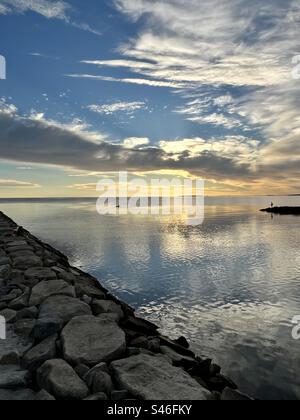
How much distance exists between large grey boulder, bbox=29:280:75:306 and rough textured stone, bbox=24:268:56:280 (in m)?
1.17

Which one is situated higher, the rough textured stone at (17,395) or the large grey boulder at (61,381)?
the large grey boulder at (61,381)

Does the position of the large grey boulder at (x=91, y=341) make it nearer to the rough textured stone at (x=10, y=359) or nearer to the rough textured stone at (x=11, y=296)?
the rough textured stone at (x=10, y=359)

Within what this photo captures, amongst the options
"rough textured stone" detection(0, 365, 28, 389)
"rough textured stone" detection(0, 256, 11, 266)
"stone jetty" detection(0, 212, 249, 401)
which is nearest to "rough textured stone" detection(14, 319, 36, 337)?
"stone jetty" detection(0, 212, 249, 401)

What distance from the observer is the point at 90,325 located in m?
6.86

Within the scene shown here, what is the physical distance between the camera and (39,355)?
5.70 meters

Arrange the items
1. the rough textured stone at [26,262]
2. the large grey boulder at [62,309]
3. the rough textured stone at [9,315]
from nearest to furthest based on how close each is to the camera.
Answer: the large grey boulder at [62,309] → the rough textured stone at [9,315] → the rough textured stone at [26,262]

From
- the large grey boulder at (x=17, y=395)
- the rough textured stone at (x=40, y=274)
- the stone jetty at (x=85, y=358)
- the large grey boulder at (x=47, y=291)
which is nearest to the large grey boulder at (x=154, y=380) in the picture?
the stone jetty at (x=85, y=358)

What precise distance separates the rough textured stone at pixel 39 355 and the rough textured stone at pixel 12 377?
5.4 inches

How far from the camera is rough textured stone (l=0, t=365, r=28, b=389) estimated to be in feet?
16.5

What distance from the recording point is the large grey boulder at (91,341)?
571 cm

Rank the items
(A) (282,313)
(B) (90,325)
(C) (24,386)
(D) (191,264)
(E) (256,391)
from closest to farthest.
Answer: (C) (24,386), (B) (90,325), (E) (256,391), (A) (282,313), (D) (191,264)
